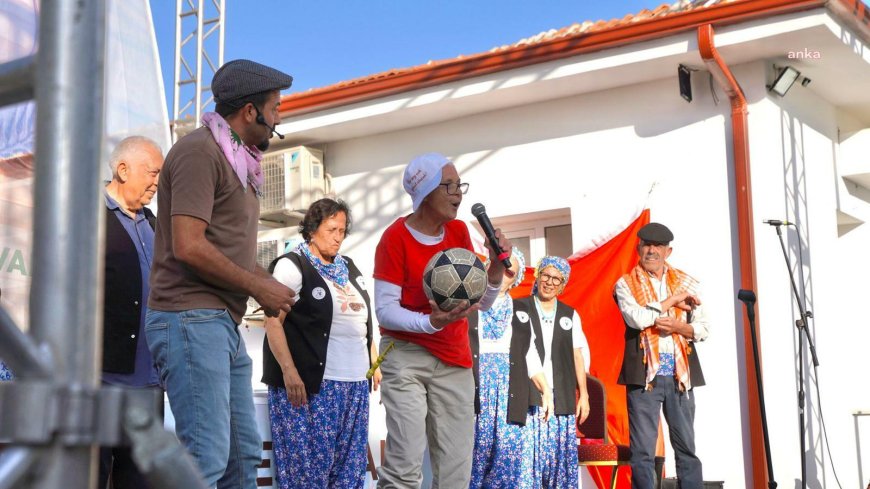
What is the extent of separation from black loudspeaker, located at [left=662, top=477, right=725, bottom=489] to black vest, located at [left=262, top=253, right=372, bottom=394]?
3155 millimetres

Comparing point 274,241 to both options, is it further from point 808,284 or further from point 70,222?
point 70,222

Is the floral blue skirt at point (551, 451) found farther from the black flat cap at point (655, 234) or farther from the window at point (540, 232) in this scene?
the window at point (540, 232)

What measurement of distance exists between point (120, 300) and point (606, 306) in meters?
5.74

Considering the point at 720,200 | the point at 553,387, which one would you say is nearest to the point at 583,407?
the point at 553,387

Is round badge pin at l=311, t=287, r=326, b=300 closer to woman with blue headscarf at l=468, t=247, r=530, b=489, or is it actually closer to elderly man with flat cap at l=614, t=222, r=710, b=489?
woman with blue headscarf at l=468, t=247, r=530, b=489

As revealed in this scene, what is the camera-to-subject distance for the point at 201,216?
11.0ft

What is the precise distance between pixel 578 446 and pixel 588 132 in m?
3.41

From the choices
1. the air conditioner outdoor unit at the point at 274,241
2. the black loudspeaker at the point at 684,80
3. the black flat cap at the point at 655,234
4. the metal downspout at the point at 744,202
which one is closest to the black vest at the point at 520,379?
the black flat cap at the point at 655,234

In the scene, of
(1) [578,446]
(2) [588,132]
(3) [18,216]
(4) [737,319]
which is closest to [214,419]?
(3) [18,216]

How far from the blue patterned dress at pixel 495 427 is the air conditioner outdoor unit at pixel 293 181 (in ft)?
13.9

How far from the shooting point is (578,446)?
7.52 m

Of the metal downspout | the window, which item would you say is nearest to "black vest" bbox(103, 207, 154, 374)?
the metal downspout

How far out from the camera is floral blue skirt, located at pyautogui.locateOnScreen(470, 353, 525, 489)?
7082mm

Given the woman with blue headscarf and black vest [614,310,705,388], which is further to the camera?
black vest [614,310,705,388]
